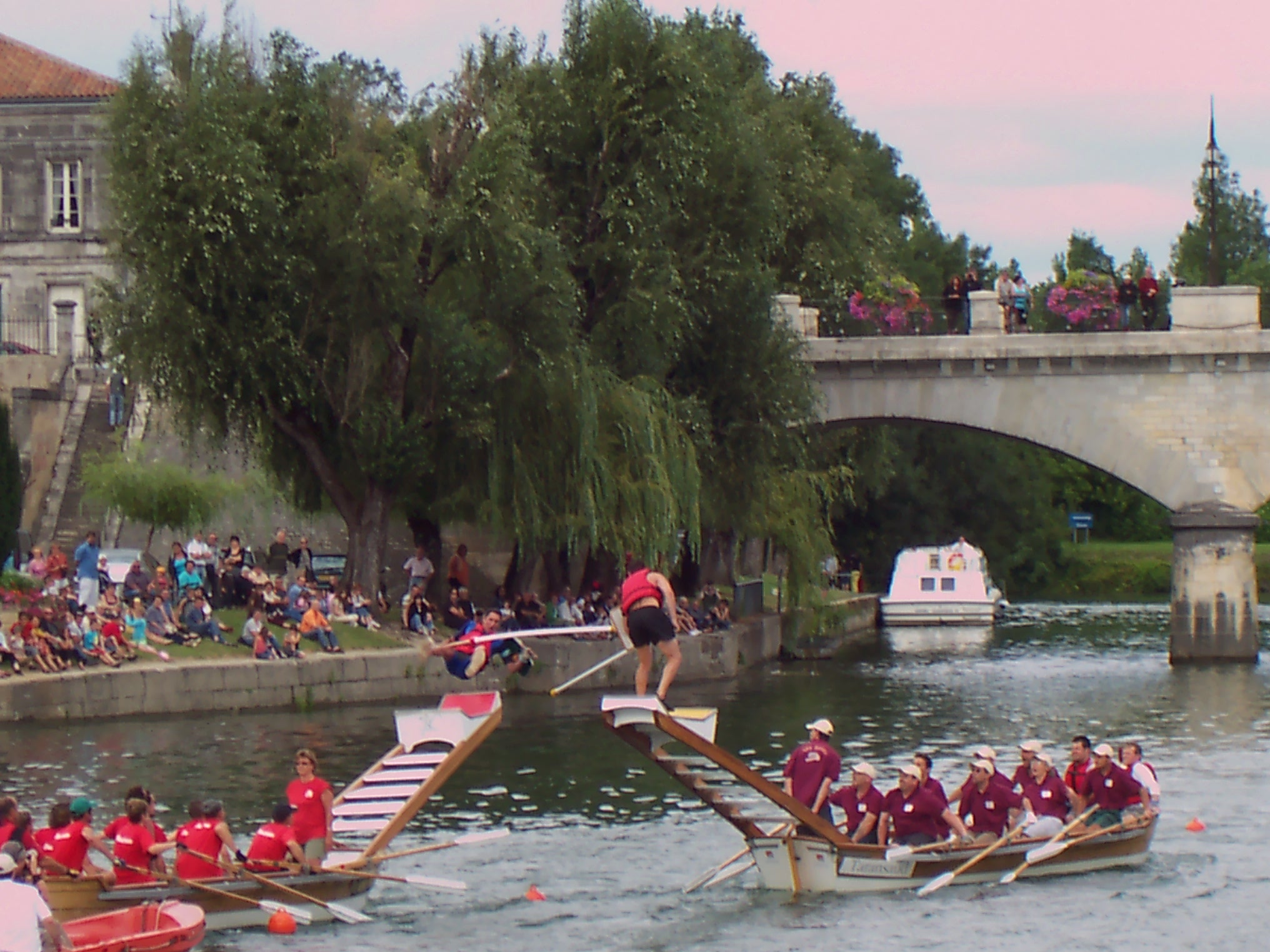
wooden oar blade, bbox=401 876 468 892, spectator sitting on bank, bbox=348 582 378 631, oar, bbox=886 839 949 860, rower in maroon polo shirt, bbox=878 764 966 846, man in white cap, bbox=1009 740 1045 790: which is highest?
spectator sitting on bank, bbox=348 582 378 631

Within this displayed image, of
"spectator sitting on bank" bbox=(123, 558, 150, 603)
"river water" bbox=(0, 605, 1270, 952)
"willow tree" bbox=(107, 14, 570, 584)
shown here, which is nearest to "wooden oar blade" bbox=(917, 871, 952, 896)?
"river water" bbox=(0, 605, 1270, 952)

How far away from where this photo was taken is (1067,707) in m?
35.4

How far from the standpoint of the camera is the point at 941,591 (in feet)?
197

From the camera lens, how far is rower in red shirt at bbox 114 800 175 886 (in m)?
18.6

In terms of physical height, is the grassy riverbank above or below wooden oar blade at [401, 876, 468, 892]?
above

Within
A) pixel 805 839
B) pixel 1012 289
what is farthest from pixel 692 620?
pixel 805 839

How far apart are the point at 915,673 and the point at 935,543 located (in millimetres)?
27413

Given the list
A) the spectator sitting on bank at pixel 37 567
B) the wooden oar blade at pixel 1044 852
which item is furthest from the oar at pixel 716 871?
the spectator sitting on bank at pixel 37 567

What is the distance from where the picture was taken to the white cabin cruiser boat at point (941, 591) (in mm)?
59031

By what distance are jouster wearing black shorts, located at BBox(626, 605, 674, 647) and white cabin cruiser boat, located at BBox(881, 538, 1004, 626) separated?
40852 millimetres

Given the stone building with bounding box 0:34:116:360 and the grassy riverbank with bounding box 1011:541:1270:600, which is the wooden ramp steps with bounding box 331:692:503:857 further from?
the grassy riverbank with bounding box 1011:541:1270:600

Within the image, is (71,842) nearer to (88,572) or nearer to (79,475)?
(88,572)

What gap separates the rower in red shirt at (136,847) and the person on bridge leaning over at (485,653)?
287 inches

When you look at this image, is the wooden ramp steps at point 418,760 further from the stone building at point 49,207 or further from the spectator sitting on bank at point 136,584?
the stone building at point 49,207
